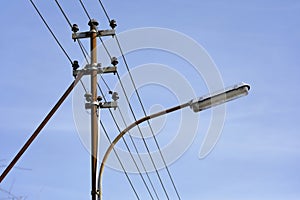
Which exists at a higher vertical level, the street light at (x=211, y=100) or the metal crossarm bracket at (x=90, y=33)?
the metal crossarm bracket at (x=90, y=33)

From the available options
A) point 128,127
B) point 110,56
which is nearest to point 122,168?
point 128,127

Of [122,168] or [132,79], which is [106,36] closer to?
[132,79]

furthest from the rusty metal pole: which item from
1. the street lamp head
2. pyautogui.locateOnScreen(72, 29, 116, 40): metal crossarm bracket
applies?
the street lamp head

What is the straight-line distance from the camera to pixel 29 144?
50.7 ft

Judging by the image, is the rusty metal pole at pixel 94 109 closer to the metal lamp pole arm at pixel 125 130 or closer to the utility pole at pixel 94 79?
the utility pole at pixel 94 79

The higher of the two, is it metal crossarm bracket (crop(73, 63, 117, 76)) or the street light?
metal crossarm bracket (crop(73, 63, 117, 76))

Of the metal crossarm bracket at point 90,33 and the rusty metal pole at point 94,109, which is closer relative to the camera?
the rusty metal pole at point 94,109

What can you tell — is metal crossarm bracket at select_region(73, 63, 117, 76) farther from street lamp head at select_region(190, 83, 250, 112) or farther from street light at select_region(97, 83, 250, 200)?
street lamp head at select_region(190, 83, 250, 112)

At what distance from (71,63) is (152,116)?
7.04ft

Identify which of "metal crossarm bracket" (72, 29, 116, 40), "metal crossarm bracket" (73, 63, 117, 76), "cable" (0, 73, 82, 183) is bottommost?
"cable" (0, 73, 82, 183)

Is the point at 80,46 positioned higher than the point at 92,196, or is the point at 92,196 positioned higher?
the point at 80,46

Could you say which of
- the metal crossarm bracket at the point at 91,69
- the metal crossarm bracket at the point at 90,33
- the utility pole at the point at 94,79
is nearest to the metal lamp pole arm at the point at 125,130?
the utility pole at the point at 94,79

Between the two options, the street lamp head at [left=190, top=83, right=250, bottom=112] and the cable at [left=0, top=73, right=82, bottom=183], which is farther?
the street lamp head at [left=190, top=83, right=250, bottom=112]

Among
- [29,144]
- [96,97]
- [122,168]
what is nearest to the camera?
[29,144]
